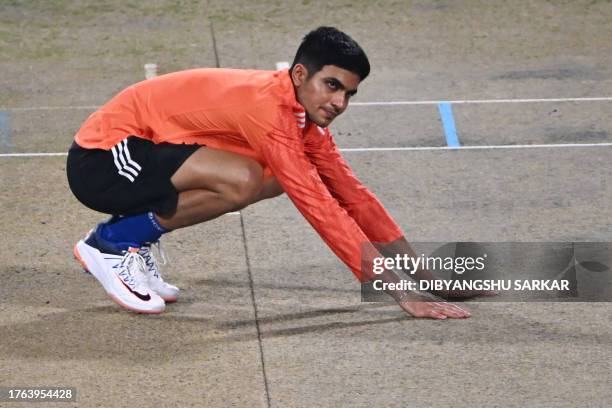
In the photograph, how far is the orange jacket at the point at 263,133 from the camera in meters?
4.92

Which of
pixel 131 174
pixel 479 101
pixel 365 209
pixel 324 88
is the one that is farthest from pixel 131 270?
pixel 479 101

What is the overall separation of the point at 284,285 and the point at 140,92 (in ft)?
3.49

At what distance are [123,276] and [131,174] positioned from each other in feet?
1.42

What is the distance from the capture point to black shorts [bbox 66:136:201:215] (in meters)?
5.12

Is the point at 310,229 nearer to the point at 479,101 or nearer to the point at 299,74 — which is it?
the point at 299,74

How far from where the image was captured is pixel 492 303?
542 cm

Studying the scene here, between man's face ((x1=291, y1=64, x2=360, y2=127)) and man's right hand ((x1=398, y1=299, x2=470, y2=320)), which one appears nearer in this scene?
man's face ((x1=291, y1=64, x2=360, y2=127))

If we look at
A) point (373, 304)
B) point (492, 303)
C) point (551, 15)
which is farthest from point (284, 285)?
point (551, 15)

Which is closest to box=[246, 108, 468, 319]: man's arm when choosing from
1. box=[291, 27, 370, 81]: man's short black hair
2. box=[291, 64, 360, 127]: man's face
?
box=[291, 64, 360, 127]: man's face

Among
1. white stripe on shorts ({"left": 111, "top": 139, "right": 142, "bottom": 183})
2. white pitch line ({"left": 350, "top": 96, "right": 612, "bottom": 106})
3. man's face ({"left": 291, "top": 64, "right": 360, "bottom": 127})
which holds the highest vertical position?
white pitch line ({"left": 350, "top": 96, "right": 612, "bottom": 106})

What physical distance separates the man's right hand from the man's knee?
0.74 meters

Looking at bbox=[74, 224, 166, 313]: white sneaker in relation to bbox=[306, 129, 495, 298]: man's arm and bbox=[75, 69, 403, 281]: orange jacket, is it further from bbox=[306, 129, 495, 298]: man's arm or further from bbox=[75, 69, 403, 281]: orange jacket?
bbox=[306, 129, 495, 298]: man's arm

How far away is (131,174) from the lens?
5137mm

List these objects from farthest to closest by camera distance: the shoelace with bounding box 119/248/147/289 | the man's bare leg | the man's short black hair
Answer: the shoelace with bounding box 119/248/147/289 → the man's bare leg → the man's short black hair
